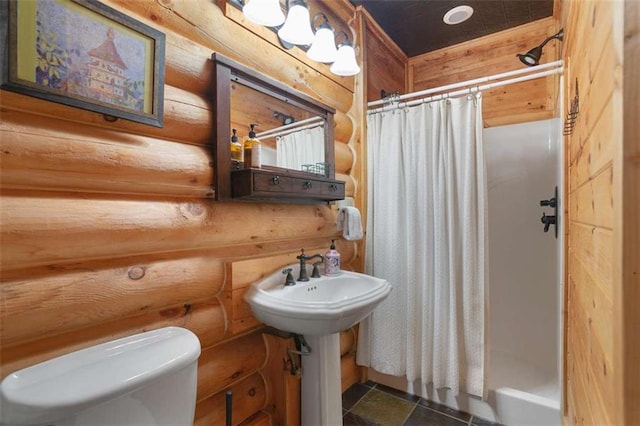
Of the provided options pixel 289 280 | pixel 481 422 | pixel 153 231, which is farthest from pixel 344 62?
pixel 481 422

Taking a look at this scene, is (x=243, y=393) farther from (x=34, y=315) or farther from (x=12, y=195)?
(x=12, y=195)

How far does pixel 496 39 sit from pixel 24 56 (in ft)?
9.06

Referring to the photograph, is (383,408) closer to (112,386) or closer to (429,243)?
(429,243)

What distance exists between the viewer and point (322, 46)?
1662 mm

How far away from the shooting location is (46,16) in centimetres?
78

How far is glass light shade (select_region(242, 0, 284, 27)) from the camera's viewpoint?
50.1 inches

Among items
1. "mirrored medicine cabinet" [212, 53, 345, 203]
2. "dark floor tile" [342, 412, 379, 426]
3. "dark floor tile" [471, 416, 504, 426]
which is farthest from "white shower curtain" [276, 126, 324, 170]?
"dark floor tile" [471, 416, 504, 426]

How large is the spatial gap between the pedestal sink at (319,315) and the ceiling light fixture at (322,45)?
45.6 inches

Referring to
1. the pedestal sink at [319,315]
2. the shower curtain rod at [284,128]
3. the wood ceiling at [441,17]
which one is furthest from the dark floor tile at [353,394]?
the wood ceiling at [441,17]

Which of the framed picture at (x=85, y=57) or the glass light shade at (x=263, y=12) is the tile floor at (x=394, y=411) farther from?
the glass light shade at (x=263, y=12)

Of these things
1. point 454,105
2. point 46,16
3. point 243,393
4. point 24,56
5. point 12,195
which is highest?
point 454,105

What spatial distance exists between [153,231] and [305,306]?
57cm

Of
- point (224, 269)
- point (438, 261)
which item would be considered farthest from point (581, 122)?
point (224, 269)

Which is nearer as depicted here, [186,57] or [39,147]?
[39,147]
